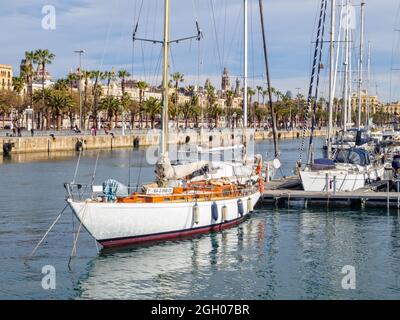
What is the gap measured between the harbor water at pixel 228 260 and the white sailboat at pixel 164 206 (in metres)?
0.64

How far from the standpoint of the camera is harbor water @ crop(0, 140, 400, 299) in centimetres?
2194

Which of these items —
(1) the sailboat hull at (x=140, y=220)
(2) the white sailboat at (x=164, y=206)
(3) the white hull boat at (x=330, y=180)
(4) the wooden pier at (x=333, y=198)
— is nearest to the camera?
(1) the sailboat hull at (x=140, y=220)

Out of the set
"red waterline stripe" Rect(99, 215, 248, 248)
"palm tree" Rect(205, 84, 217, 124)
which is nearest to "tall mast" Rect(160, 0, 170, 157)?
"red waterline stripe" Rect(99, 215, 248, 248)

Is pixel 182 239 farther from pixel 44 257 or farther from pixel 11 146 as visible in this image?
pixel 11 146

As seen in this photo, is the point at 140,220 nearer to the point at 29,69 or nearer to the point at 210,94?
the point at 29,69

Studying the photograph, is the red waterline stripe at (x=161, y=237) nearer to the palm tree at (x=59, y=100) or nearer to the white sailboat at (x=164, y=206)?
the white sailboat at (x=164, y=206)

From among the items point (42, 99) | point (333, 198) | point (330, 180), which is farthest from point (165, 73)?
point (42, 99)

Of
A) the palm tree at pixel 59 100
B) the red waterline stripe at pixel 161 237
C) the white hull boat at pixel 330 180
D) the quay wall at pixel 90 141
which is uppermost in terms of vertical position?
the palm tree at pixel 59 100

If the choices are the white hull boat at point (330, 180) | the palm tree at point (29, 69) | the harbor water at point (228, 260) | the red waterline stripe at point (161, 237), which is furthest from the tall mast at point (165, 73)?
the palm tree at point (29, 69)

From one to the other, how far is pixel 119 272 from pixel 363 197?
65.9 feet

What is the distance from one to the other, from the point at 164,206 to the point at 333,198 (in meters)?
16.1

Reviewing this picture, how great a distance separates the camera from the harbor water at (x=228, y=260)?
72.0ft

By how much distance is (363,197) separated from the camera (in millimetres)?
39500
